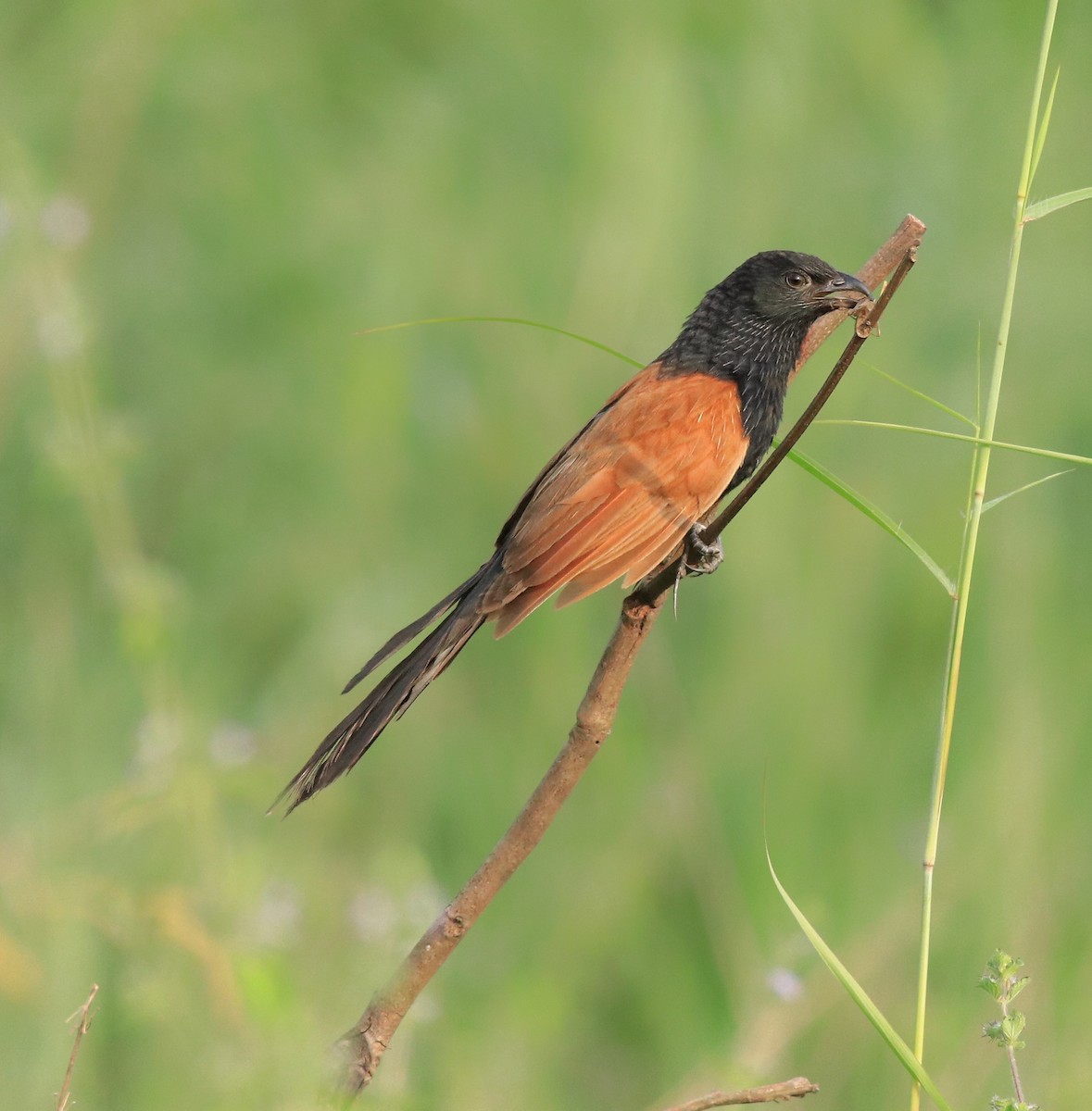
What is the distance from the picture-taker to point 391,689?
1.70 m

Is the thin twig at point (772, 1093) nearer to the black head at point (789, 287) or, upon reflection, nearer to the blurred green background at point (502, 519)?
the blurred green background at point (502, 519)

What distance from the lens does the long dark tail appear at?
1.53m

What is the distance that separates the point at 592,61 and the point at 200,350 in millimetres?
1378

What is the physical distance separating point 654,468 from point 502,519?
4.20ft

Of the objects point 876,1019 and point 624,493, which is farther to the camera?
point 624,493

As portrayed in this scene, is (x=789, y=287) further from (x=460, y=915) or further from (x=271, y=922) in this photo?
(x=460, y=915)

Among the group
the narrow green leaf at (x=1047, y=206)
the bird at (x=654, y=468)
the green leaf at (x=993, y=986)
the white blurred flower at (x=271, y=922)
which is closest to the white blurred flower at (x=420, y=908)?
the white blurred flower at (x=271, y=922)

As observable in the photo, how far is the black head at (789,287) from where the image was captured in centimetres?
243

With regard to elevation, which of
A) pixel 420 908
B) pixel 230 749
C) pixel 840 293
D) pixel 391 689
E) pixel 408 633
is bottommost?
pixel 420 908

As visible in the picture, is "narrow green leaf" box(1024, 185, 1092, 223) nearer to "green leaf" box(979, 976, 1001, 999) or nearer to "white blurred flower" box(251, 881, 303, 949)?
"green leaf" box(979, 976, 1001, 999)

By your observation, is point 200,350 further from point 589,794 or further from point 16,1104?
point 16,1104

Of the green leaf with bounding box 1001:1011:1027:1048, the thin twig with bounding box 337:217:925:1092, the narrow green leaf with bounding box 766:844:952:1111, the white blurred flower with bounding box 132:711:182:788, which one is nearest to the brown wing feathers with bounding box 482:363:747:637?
the white blurred flower with bounding box 132:711:182:788

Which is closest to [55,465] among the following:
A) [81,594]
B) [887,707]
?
[81,594]

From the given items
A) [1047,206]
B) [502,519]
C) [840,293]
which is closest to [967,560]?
[1047,206]
